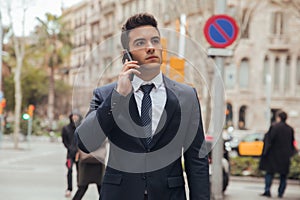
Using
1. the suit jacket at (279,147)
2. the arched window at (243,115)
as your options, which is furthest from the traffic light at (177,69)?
the arched window at (243,115)

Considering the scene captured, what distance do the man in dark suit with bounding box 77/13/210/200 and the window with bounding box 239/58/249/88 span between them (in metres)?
44.4

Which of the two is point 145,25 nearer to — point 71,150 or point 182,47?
point 182,47

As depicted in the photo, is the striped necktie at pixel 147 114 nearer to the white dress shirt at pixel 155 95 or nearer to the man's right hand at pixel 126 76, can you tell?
the white dress shirt at pixel 155 95

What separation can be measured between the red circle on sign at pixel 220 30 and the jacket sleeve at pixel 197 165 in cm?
664

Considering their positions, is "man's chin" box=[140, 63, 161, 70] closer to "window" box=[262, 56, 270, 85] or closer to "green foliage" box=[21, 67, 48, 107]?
"window" box=[262, 56, 270, 85]

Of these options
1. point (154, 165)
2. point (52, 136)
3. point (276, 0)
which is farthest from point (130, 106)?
point (52, 136)

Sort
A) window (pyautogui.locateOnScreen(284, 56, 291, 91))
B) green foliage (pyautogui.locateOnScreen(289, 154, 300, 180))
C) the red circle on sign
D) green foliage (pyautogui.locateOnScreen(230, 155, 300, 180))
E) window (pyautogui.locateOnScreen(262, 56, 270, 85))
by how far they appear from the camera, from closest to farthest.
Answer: the red circle on sign < green foliage (pyautogui.locateOnScreen(289, 154, 300, 180)) < green foliage (pyautogui.locateOnScreen(230, 155, 300, 180)) < window (pyautogui.locateOnScreen(284, 56, 291, 91)) < window (pyautogui.locateOnScreen(262, 56, 270, 85))

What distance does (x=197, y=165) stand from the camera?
331 cm

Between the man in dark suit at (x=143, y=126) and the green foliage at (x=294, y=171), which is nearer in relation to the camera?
the man in dark suit at (x=143, y=126)

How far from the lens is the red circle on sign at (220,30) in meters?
9.82

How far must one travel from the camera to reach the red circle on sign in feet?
32.2

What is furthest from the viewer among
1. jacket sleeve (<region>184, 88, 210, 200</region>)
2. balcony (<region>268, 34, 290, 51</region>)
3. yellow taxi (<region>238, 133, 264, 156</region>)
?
balcony (<region>268, 34, 290, 51</region>)

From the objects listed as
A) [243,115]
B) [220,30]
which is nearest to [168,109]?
[220,30]

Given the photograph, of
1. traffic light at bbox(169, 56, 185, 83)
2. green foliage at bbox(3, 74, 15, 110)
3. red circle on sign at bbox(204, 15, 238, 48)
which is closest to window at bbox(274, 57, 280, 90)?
green foliage at bbox(3, 74, 15, 110)
